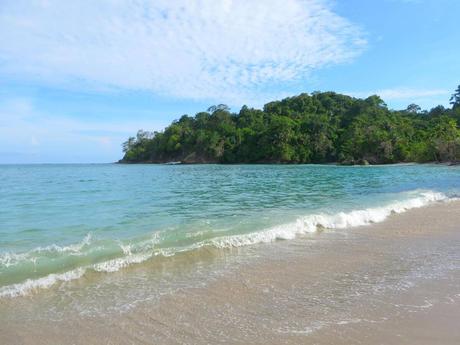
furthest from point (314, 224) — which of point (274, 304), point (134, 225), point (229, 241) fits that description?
point (274, 304)

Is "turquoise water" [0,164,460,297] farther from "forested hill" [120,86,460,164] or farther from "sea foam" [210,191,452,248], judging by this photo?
"forested hill" [120,86,460,164]

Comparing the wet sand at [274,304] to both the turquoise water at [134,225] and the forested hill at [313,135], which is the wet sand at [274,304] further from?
the forested hill at [313,135]

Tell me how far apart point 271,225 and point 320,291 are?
593 centimetres

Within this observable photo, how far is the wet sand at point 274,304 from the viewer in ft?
16.5

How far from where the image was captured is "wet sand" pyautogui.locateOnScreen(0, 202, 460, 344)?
197 inches

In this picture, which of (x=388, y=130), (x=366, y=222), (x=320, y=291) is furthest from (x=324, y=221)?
(x=388, y=130)

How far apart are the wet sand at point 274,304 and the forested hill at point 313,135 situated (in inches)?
2846

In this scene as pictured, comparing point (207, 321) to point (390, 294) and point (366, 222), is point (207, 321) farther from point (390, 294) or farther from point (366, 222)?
point (366, 222)

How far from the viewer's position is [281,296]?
6.42 m

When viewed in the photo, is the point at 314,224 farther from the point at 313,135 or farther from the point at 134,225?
the point at 313,135

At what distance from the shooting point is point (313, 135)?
10544cm

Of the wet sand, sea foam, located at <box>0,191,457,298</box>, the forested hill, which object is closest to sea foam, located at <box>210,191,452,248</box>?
sea foam, located at <box>0,191,457,298</box>

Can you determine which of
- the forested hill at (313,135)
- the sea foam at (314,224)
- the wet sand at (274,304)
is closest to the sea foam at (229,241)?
the sea foam at (314,224)

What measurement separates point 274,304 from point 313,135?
102 meters
